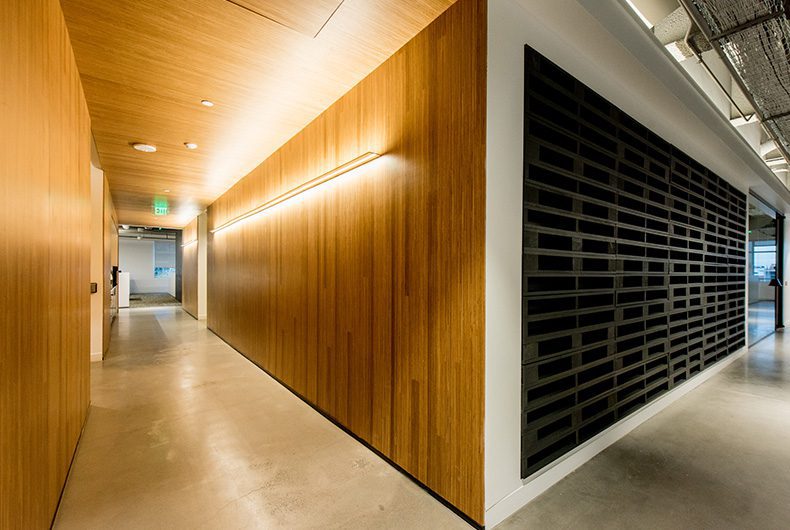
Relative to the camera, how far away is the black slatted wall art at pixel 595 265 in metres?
2.25

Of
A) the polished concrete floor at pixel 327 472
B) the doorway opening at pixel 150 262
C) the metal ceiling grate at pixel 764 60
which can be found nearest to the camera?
the polished concrete floor at pixel 327 472

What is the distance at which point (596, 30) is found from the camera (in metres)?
2.28

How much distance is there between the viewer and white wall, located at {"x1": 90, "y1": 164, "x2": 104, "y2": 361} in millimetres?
5477

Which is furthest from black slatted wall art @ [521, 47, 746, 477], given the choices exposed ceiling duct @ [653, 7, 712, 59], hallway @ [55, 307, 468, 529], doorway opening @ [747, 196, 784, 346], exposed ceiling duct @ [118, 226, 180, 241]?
exposed ceiling duct @ [118, 226, 180, 241]

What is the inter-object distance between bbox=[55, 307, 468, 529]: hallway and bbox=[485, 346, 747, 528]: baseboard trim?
245 mm

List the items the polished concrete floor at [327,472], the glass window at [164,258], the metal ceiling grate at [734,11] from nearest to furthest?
the polished concrete floor at [327,472] → the metal ceiling grate at [734,11] → the glass window at [164,258]

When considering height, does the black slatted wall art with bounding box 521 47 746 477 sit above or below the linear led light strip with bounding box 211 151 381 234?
below

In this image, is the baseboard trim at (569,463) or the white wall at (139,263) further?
the white wall at (139,263)

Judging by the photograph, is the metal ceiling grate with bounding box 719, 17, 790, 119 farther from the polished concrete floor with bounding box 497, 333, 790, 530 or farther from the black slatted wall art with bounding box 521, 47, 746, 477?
the polished concrete floor with bounding box 497, 333, 790, 530

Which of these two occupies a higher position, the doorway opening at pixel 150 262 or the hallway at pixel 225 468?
the doorway opening at pixel 150 262

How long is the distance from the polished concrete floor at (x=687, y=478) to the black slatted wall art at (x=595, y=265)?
0.23m

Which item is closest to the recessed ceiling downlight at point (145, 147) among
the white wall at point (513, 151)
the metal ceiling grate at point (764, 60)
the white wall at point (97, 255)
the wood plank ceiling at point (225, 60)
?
the wood plank ceiling at point (225, 60)

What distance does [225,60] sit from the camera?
107 inches

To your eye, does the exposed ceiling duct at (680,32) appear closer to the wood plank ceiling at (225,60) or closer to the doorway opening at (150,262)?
the wood plank ceiling at (225,60)
